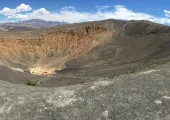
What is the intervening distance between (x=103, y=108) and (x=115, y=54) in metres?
47.7

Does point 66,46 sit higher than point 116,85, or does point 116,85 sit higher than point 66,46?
point 116,85

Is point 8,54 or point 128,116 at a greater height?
point 128,116

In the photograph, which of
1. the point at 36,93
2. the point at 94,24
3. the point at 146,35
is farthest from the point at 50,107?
the point at 94,24

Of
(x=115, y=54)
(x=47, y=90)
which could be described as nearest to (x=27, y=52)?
(x=115, y=54)

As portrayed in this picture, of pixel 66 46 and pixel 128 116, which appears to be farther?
pixel 66 46

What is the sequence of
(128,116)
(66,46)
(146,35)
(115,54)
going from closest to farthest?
(128,116) → (115,54) → (146,35) → (66,46)

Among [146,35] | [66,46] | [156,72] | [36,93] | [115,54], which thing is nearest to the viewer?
[36,93]

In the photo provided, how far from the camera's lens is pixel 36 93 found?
19922mm

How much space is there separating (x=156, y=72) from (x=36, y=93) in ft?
26.5

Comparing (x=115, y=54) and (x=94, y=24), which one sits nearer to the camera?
(x=115, y=54)

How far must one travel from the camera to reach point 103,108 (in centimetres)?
1823

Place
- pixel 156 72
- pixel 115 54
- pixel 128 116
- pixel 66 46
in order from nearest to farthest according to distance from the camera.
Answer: pixel 128 116, pixel 156 72, pixel 115 54, pixel 66 46

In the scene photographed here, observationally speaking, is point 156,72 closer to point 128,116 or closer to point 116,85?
point 116,85

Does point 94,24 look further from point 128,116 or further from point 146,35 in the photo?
point 128,116
